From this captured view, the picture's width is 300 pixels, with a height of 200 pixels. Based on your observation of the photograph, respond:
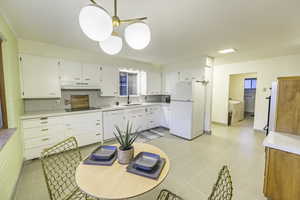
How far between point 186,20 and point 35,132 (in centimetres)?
329

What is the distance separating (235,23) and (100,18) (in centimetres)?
198

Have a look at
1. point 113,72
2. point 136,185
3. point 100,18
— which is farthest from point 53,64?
point 136,185

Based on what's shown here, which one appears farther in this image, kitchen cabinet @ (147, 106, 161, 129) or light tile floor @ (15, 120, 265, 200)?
kitchen cabinet @ (147, 106, 161, 129)

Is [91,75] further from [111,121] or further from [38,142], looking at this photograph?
[38,142]

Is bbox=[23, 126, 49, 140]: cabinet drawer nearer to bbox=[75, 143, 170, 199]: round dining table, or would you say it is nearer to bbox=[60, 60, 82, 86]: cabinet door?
bbox=[60, 60, 82, 86]: cabinet door

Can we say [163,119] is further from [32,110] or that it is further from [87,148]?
[32,110]

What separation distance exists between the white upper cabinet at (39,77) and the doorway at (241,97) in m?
5.84

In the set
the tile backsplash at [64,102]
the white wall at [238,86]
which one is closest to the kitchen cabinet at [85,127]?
the tile backsplash at [64,102]

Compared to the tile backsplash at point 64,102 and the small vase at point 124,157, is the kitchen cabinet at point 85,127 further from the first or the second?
the small vase at point 124,157

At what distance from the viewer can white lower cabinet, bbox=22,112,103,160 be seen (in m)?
2.44

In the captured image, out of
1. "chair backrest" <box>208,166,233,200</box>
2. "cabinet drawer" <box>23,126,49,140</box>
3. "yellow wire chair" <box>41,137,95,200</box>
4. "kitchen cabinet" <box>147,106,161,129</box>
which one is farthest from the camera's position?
"kitchen cabinet" <box>147,106,161,129</box>

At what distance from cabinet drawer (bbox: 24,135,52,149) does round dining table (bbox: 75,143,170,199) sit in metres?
1.98

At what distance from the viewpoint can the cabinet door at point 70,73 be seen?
9.67 ft

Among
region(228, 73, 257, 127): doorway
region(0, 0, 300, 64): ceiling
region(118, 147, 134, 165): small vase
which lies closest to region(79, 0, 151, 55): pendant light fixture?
region(0, 0, 300, 64): ceiling
